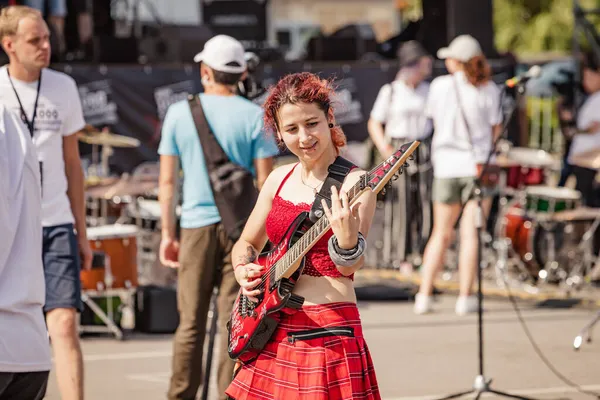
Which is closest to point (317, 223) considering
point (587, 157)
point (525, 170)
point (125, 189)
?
point (587, 157)

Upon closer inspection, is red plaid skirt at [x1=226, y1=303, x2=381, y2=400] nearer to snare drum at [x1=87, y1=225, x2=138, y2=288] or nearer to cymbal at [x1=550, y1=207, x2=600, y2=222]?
snare drum at [x1=87, y1=225, x2=138, y2=288]

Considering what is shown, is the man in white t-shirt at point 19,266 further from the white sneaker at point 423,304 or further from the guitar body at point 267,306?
the white sneaker at point 423,304

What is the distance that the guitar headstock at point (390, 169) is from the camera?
393cm

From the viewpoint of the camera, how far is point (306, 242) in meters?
4.14

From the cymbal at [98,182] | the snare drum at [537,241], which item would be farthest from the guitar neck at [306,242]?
the snare drum at [537,241]

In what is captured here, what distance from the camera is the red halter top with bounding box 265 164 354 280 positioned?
168 inches

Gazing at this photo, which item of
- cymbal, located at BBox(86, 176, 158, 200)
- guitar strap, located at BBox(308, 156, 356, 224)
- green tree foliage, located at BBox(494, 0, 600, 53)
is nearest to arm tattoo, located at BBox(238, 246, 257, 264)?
guitar strap, located at BBox(308, 156, 356, 224)

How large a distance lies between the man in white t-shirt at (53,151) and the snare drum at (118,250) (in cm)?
340

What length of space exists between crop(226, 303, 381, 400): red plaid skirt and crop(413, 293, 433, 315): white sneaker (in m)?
6.01

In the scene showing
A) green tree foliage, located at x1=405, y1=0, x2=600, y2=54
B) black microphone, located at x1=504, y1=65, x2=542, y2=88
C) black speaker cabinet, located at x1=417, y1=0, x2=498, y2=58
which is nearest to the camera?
black microphone, located at x1=504, y1=65, x2=542, y2=88

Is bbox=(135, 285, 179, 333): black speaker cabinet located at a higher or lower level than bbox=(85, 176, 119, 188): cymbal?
lower

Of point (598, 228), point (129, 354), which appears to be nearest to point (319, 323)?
point (129, 354)

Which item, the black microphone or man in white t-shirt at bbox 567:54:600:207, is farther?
man in white t-shirt at bbox 567:54:600:207

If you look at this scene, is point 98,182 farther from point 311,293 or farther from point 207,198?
point 311,293
